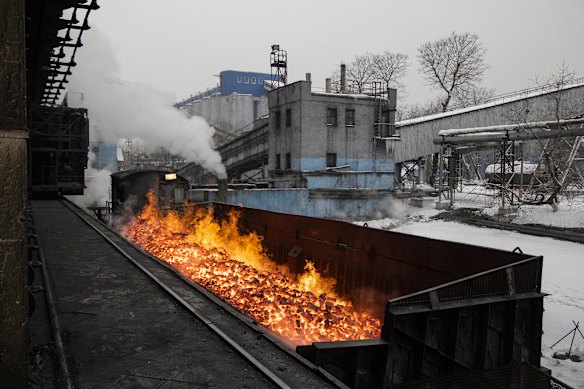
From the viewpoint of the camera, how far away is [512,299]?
6566 mm

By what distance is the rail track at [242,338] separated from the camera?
483 cm

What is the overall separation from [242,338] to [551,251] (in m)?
13.7

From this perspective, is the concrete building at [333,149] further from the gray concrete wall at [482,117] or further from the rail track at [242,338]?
the rail track at [242,338]

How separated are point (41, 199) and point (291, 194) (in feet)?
45.1

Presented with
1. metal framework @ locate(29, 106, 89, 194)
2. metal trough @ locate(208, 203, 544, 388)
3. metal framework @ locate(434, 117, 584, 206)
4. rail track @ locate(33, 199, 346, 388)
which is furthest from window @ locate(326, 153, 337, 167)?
rail track @ locate(33, 199, 346, 388)

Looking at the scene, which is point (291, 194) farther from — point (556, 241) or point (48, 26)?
point (48, 26)

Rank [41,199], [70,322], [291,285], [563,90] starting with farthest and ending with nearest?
[563,90]
[41,199]
[291,285]
[70,322]

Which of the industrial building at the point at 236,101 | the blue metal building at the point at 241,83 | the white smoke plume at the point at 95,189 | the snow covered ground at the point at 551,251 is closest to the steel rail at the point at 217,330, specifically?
the snow covered ground at the point at 551,251

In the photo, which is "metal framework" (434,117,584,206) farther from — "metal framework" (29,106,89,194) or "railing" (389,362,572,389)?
"metal framework" (29,106,89,194)

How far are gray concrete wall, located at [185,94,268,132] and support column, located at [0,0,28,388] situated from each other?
2390 inches

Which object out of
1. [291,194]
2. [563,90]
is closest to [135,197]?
[291,194]

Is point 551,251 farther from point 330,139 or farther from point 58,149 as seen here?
point 58,149

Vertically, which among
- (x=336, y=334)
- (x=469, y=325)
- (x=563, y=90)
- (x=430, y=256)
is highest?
(x=563, y=90)

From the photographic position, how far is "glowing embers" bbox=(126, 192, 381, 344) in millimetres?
9117
